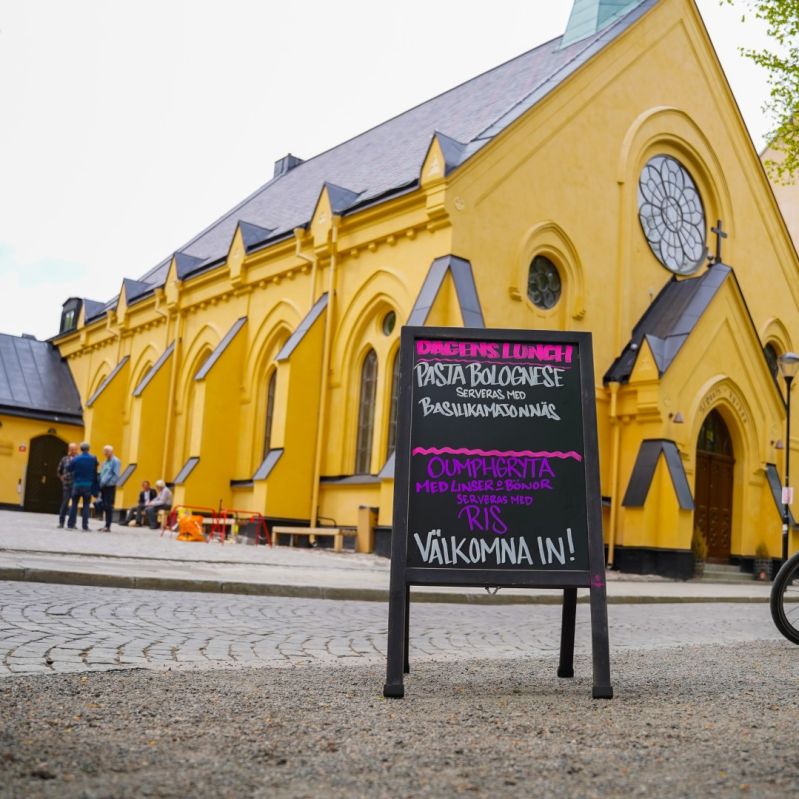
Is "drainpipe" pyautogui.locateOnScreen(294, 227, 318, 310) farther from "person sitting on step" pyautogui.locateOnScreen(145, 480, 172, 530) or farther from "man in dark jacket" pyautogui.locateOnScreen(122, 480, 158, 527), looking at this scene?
"man in dark jacket" pyautogui.locateOnScreen(122, 480, 158, 527)

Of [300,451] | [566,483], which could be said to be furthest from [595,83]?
[566,483]

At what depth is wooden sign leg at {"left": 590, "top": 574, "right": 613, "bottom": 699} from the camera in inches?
195

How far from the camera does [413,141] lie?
26656 mm

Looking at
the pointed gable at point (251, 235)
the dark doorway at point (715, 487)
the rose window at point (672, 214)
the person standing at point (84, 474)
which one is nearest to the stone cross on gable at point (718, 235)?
the rose window at point (672, 214)

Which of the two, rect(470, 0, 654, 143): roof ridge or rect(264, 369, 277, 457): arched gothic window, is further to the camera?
rect(264, 369, 277, 457): arched gothic window

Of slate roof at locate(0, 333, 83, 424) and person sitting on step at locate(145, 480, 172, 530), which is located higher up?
slate roof at locate(0, 333, 83, 424)

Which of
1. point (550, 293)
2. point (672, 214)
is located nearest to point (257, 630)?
point (550, 293)

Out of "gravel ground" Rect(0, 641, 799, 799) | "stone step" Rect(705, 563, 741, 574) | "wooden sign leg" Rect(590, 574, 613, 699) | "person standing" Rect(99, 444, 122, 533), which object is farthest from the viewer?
"stone step" Rect(705, 563, 741, 574)

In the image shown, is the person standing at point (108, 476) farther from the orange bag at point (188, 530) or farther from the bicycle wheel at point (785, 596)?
the bicycle wheel at point (785, 596)

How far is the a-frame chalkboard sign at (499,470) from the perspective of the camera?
520 centimetres

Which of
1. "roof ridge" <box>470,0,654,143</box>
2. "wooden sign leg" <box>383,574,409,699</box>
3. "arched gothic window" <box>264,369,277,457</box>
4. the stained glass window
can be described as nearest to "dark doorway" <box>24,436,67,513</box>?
"arched gothic window" <box>264,369,277,457</box>

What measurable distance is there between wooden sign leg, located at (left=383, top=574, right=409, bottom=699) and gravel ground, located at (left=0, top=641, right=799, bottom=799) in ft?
0.28

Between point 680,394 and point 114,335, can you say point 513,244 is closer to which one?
point 680,394

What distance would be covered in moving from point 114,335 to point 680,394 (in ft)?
70.6
